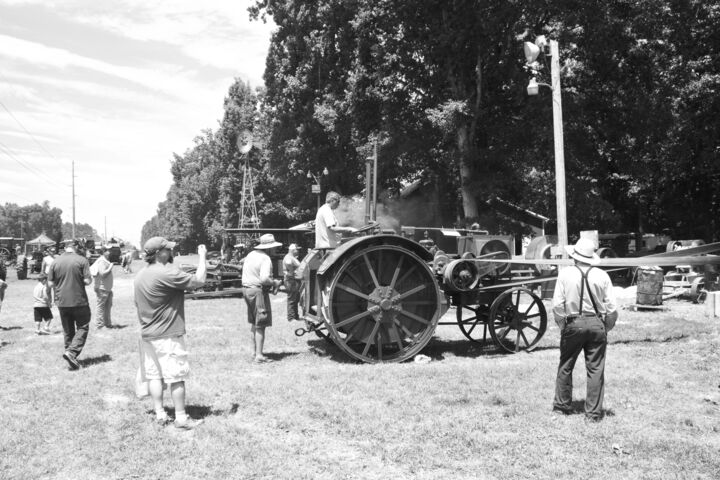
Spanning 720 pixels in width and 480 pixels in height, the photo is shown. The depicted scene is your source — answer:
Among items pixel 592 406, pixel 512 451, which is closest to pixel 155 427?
pixel 512 451

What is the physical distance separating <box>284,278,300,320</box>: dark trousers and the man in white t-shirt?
13.4 feet

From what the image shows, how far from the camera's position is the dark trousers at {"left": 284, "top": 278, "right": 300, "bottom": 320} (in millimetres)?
12328

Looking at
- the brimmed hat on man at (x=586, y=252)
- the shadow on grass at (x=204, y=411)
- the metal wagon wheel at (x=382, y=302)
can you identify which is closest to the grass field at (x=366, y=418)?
the shadow on grass at (x=204, y=411)

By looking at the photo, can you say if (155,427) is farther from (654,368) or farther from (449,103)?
(449,103)

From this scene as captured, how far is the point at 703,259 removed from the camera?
24.4 feet

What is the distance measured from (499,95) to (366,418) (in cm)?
1910

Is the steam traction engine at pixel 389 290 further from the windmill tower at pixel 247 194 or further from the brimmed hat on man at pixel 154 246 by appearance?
the windmill tower at pixel 247 194

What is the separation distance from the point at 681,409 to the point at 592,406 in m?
1.23

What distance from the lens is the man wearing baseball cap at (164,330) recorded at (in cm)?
540

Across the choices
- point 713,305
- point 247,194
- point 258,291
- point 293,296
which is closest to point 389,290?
point 258,291

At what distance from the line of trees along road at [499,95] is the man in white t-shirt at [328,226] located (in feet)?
31.0

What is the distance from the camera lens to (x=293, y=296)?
1245cm

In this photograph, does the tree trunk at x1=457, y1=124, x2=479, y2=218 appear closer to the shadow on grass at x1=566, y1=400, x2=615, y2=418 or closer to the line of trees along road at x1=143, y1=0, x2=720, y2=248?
the line of trees along road at x1=143, y1=0, x2=720, y2=248

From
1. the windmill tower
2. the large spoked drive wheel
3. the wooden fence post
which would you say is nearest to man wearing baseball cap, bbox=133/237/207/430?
the large spoked drive wheel
